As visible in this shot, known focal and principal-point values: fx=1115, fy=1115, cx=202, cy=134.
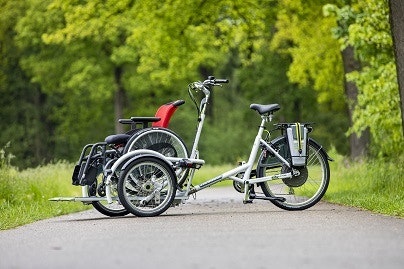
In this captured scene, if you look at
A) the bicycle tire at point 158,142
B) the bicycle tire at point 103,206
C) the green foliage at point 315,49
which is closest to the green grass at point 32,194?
the bicycle tire at point 103,206

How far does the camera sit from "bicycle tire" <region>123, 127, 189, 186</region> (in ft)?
A: 42.5

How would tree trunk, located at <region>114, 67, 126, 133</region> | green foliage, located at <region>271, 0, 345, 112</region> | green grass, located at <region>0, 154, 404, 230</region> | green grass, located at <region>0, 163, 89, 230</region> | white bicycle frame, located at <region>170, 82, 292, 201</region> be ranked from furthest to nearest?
tree trunk, located at <region>114, 67, 126, 133</region> < green foliage, located at <region>271, 0, 345, 112</region> < green grass, located at <region>0, 163, 89, 230</region> < green grass, located at <region>0, 154, 404, 230</region> < white bicycle frame, located at <region>170, 82, 292, 201</region>

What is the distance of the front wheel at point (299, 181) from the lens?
1341 centimetres

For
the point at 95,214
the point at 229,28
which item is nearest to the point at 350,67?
the point at 229,28

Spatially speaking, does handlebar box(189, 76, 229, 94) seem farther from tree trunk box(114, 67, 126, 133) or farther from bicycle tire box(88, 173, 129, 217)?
tree trunk box(114, 67, 126, 133)

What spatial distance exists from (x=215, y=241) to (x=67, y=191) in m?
10.4

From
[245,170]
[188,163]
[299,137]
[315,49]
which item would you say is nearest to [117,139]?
[188,163]

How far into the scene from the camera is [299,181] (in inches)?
529

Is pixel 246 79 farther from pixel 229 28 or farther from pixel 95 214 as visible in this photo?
pixel 95 214

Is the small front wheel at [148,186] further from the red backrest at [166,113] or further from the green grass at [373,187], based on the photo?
the green grass at [373,187]

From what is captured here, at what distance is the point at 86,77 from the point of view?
150 feet

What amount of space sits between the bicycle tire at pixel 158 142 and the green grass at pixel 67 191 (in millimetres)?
1580

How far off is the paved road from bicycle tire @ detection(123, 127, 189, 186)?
30.8 inches

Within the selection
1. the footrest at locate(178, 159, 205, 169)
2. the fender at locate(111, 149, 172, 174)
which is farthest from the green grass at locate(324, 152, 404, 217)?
the fender at locate(111, 149, 172, 174)
